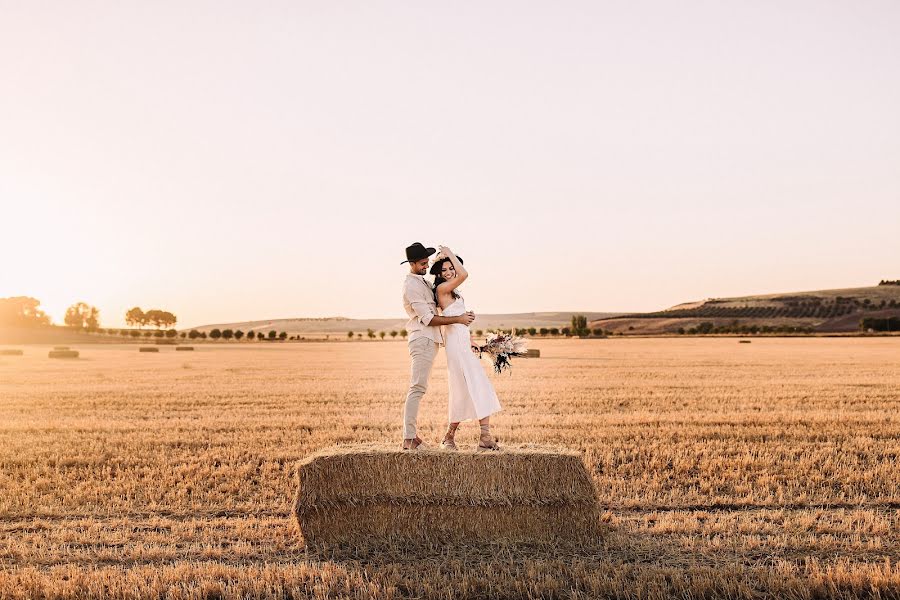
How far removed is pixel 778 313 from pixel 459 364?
383 feet

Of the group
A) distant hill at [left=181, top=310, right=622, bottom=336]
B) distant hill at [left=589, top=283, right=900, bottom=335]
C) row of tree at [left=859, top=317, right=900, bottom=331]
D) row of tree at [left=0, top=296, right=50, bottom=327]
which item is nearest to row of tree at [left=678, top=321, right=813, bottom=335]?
distant hill at [left=589, top=283, right=900, bottom=335]

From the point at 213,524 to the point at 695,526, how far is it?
5277 millimetres

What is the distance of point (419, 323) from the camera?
8328 millimetres

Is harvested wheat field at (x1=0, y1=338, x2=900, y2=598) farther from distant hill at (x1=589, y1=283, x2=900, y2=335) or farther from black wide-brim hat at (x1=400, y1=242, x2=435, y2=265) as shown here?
distant hill at (x1=589, y1=283, x2=900, y2=335)

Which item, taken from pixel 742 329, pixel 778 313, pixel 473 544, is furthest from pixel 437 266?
pixel 778 313

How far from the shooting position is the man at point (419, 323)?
26.7 ft

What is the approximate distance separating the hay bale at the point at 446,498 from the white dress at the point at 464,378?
24.8 inches

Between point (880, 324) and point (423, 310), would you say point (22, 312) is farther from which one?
point (423, 310)

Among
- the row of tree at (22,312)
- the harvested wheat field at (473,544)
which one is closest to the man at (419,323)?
the harvested wheat field at (473,544)

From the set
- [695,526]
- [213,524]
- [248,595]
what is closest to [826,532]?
[695,526]

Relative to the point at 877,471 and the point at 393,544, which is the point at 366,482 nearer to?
the point at 393,544

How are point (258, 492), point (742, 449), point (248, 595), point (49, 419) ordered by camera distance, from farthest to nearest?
point (49, 419)
point (742, 449)
point (258, 492)
point (248, 595)

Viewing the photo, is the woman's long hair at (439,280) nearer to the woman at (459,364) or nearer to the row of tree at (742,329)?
the woman at (459,364)

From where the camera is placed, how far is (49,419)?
1670 cm
